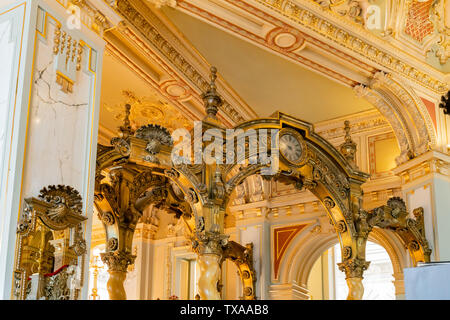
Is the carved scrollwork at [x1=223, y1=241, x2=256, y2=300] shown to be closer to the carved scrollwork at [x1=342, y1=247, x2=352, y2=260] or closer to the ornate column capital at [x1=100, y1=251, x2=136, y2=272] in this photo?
the carved scrollwork at [x1=342, y1=247, x2=352, y2=260]

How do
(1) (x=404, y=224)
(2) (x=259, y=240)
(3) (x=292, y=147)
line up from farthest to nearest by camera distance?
(2) (x=259, y=240) < (1) (x=404, y=224) < (3) (x=292, y=147)

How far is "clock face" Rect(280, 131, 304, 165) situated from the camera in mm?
8969

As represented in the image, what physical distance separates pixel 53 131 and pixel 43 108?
22 cm

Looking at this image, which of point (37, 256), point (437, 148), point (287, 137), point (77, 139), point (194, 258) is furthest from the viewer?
point (194, 258)

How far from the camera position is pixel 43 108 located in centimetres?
579

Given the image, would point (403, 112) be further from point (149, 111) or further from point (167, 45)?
point (149, 111)

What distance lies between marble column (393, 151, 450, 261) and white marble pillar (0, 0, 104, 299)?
6.41m

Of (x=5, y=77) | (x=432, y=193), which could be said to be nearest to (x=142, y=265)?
(x=432, y=193)

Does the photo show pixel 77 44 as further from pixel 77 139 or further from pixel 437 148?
pixel 437 148

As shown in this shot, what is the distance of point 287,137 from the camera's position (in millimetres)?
9094

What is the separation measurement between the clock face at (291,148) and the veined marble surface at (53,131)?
339 cm
